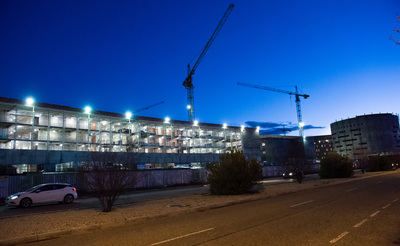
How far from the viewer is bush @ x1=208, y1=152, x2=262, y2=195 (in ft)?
81.3

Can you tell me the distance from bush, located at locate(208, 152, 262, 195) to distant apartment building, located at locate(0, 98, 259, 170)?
15565 millimetres

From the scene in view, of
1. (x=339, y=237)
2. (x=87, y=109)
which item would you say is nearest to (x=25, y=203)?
(x=339, y=237)

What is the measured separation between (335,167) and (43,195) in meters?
35.6

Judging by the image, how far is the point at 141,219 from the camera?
14.1 m

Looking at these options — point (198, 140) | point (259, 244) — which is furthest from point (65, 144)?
point (259, 244)

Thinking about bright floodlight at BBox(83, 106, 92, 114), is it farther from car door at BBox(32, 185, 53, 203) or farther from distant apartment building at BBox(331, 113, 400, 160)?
distant apartment building at BBox(331, 113, 400, 160)

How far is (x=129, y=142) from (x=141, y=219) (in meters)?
57.2

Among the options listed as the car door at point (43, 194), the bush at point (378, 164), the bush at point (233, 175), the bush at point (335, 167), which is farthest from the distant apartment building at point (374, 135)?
the car door at point (43, 194)

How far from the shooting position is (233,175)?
2480 centimetres

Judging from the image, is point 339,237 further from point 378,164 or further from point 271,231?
point 378,164

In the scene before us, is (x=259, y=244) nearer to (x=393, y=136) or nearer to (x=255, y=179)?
(x=255, y=179)

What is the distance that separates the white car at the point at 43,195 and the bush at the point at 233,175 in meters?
10.4

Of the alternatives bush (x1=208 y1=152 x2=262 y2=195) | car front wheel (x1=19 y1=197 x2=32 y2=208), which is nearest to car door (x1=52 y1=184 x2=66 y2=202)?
car front wheel (x1=19 y1=197 x2=32 y2=208)

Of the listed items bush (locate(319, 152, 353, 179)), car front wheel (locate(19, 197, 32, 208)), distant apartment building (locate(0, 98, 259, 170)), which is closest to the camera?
car front wheel (locate(19, 197, 32, 208))
